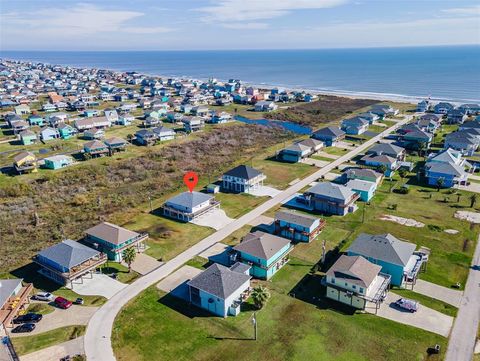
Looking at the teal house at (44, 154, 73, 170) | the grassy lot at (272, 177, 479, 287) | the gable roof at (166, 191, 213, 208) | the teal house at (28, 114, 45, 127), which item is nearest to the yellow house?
the teal house at (44, 154, 73, 170)

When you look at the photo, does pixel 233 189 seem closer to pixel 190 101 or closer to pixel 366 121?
pixel 366 121

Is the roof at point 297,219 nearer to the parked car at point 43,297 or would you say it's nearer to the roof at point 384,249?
the roof at point 384,249

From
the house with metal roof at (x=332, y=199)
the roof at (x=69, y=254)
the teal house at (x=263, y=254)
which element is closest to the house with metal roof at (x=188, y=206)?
the teal house at (x=263, y=254)

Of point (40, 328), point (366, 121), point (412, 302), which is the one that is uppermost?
point (366, 121)

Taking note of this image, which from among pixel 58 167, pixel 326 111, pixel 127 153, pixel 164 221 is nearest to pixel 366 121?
pixel 326 111

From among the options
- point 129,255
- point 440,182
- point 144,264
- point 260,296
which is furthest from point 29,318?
point 440,182

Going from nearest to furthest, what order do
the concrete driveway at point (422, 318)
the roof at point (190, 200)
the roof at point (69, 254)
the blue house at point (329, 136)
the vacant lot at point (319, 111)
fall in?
the concrete driveway at point (422, 318) → the roof at point (69, 254) → the roof at point (190, 200) → the blue house at point (329, 136) → the vacant lot at point (319, 111)
